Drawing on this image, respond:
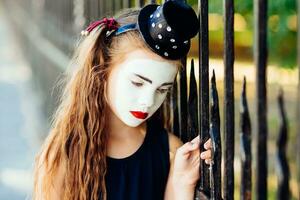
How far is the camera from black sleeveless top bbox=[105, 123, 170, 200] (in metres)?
2.53

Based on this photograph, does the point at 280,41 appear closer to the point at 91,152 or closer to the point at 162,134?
the point at 162,134

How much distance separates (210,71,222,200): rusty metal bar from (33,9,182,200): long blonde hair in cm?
45

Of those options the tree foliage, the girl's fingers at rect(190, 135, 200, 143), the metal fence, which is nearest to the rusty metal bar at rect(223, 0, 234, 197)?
the metal fence

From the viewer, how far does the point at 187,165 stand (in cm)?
245

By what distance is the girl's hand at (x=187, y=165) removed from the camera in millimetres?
2373

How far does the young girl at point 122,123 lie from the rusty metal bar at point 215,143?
10cm

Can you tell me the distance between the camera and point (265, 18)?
167 cm

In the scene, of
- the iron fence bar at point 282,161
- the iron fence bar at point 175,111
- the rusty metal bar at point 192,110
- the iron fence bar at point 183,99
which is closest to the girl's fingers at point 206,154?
the rusty metal bar at point 192,110

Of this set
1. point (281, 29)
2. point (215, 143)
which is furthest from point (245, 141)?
point (281, 29)

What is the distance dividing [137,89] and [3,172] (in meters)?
4.10

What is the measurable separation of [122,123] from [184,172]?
0.28 m

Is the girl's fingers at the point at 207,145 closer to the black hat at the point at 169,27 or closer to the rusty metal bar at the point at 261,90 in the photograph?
the black hat at the point at 169,27

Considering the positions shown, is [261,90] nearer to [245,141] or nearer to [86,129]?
[245,141]

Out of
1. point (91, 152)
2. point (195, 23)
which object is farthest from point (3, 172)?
point (195, 23)
